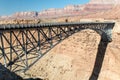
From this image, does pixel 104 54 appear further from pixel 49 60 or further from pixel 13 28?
pixel 13 28

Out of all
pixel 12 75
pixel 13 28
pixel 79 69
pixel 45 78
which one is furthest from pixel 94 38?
pixel 13 28

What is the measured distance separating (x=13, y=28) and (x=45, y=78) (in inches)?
1106

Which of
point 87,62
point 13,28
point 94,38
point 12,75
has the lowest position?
point 12,75

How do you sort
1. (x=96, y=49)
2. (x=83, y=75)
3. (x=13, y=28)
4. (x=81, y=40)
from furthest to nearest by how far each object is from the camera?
(x=81, y=40)
(x=96, y=49)
(x=83, y=75)
(x=13, y=28)

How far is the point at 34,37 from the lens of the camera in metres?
30.1

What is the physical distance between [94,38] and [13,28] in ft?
102

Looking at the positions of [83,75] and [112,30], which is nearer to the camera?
[83,75]

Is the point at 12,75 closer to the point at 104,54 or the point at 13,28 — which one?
the point at 104,54

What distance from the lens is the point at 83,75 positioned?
49.2m

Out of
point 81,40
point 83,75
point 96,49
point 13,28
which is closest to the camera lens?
point 13,28

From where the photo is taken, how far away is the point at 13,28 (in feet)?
86.4

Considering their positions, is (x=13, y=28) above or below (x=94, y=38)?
above

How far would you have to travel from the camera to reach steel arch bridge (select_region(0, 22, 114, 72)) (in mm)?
26094

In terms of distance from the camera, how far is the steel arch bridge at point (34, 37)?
85.6 feet
